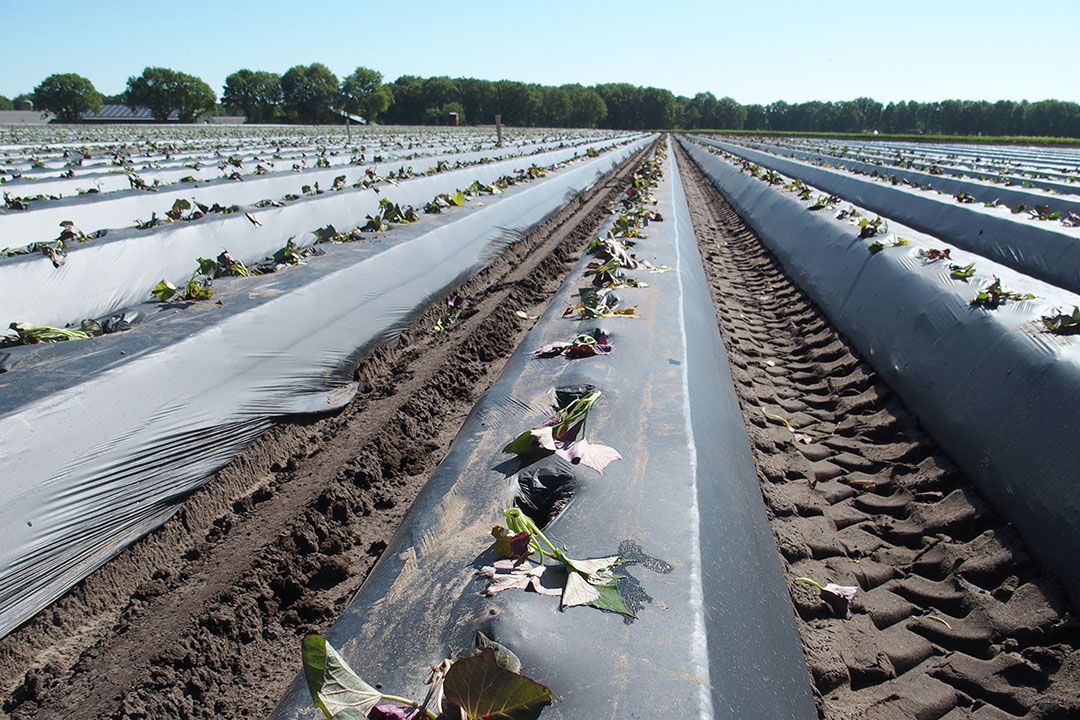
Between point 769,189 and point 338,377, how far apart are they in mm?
9714

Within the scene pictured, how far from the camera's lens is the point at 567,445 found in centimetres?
256

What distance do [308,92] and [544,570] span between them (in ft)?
327

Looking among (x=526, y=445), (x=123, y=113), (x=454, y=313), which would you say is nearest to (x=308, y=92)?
(x=123, y=113)

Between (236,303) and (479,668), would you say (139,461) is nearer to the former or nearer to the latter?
(236,303)

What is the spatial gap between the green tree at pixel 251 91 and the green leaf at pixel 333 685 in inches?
3962

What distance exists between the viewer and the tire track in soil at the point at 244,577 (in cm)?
210

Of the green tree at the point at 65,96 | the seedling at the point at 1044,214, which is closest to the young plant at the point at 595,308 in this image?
the seedling at the point at 1044,214

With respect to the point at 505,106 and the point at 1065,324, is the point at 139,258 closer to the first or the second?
the point at 1065,324

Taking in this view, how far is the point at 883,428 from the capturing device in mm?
3809

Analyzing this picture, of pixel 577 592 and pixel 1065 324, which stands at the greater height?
pixel 1065 324

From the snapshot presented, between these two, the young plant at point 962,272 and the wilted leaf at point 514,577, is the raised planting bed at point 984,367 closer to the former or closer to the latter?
the young plant at point 962,272

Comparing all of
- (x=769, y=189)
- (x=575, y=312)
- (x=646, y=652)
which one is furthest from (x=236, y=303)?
(x=769, y=189)

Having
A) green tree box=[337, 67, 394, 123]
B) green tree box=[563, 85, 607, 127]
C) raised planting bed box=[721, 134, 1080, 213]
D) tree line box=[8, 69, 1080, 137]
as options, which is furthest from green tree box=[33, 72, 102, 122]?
raised planting bed box=[721, 134, 1080, 213]

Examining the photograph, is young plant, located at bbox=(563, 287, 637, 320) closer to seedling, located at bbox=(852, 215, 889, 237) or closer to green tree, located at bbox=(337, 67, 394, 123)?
seedling, located at bbox=(852, 215, 889, 237)
